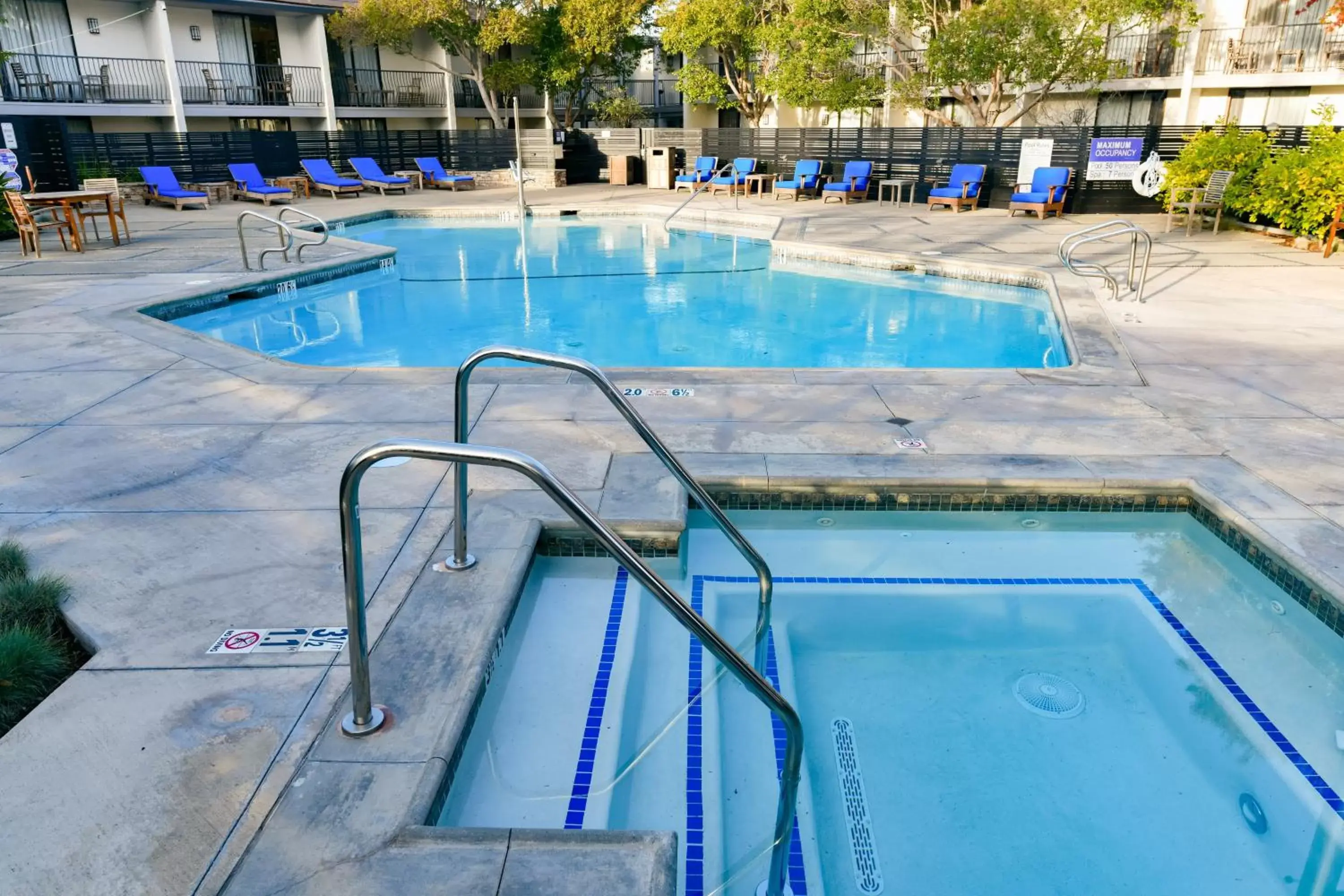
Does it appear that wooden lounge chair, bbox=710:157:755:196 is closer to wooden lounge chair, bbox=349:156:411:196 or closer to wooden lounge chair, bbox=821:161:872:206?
wooden lounge chair, bbox=821:161:872:206

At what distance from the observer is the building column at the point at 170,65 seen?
22.8 m

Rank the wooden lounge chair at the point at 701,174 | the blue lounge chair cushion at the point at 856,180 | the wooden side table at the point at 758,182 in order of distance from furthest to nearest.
Result: the wooden lounge chair at the point at 701,174
the wooden side table at the point at 758,182
the blue lounge chair cushion at the point at 856,180

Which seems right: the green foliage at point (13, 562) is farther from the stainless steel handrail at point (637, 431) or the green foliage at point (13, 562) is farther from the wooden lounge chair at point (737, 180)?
the wooden lounge chair at point (737, 180)

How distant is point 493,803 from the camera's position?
2.82 metres

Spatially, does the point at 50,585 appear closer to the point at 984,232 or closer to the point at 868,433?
the point at 868,433

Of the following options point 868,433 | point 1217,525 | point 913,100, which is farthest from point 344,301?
point 913,100

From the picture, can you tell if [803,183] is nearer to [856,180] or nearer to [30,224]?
[856,180]

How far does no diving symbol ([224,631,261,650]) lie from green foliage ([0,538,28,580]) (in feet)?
3.41

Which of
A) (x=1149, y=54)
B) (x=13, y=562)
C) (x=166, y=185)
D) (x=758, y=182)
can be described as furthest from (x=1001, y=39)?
(x=13, y=562)

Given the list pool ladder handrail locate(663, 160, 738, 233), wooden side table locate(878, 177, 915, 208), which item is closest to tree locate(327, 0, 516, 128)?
pool ladder handrail locate(663, 160, 738, 233)

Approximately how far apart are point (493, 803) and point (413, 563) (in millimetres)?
1268

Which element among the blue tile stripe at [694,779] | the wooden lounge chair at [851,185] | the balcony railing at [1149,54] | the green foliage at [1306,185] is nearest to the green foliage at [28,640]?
the blue tile stripe at [694,779]

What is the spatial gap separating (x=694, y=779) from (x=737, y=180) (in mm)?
19589

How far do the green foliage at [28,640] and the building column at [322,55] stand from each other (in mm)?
25654
